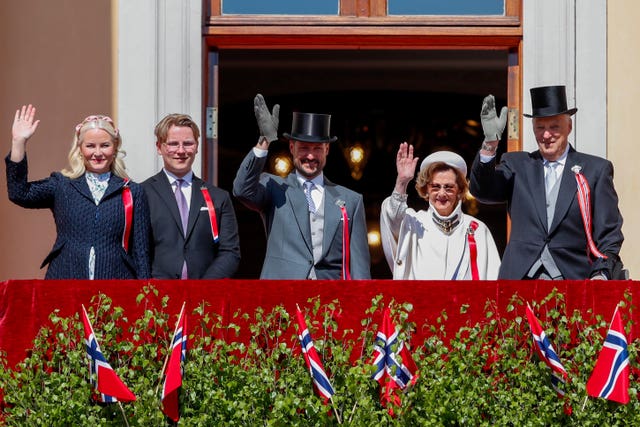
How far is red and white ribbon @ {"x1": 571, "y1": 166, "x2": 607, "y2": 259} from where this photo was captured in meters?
7.46

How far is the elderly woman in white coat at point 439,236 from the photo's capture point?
7871 millimetres

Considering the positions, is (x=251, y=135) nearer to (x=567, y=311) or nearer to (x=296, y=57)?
(x=296, y=57)

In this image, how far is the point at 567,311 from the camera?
6.91 metres

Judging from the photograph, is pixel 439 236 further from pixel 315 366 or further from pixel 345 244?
pixel 315 366

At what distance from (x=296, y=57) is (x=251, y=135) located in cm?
179

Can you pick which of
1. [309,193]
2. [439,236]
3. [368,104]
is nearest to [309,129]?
[309,193]

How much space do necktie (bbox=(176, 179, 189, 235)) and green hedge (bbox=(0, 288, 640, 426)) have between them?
84cm

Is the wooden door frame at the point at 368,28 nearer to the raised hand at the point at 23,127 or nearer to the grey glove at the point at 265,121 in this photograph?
the grey glove at the point at 265,121

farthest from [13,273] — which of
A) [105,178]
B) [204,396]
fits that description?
[204,396]

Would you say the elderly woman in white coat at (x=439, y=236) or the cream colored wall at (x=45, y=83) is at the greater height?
the cream colored wall at (x=45, y=83)

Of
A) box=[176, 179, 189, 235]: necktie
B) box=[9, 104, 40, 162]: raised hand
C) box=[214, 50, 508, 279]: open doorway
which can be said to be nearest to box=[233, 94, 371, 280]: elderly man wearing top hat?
box=[176, 179, 189, 235]: necktie

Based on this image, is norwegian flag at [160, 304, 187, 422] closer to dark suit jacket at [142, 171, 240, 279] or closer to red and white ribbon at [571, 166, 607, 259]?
dark suit jacket at [142, 171, 240, 279]

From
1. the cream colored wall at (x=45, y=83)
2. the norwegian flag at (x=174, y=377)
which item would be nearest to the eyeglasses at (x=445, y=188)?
the norwegian flag at (x=174, y=377)

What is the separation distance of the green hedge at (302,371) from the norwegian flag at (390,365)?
0.13ft
